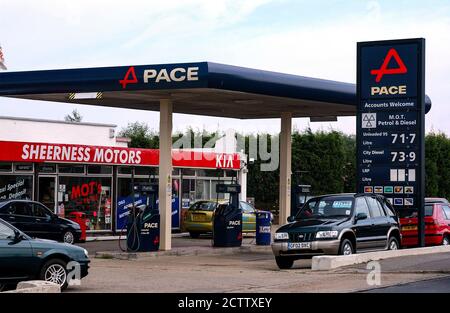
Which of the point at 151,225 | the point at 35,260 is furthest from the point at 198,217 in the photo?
the point at 35,260

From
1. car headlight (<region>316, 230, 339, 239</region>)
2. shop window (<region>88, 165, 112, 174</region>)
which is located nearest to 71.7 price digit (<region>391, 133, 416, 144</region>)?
car headlight (<region>316, 230, 339, 239</region>)

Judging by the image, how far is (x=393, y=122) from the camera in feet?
84.9

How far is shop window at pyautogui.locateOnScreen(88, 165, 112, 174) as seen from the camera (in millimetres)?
33531

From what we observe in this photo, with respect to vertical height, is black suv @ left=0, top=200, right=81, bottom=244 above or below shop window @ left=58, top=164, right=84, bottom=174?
below

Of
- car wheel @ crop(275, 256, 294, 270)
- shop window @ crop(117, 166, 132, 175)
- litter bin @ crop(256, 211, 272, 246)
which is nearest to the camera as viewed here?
car wheel @ crop(275, 256, 294, 270)

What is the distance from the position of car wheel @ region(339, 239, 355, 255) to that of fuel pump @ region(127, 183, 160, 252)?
6.34 meters

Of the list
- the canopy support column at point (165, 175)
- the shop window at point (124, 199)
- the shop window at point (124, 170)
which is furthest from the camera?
the shop window at point (124, 170)

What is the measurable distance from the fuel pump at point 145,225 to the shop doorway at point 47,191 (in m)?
6.92

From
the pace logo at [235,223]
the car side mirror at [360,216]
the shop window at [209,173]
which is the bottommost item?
the pace logo at [235,223]

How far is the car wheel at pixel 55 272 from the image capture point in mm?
16172

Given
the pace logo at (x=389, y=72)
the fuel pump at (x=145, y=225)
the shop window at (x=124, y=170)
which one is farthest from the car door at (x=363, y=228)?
the shop window at (x=124, y=170)

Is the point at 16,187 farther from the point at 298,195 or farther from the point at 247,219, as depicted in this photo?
the point at 298,195

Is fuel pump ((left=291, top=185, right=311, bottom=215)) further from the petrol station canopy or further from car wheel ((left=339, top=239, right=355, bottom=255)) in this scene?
car wheel ((left=339, top=239, right=355, bottom=255))

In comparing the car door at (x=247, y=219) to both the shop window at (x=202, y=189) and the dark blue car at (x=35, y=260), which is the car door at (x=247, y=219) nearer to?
the shop window at (x=202, y=189)
